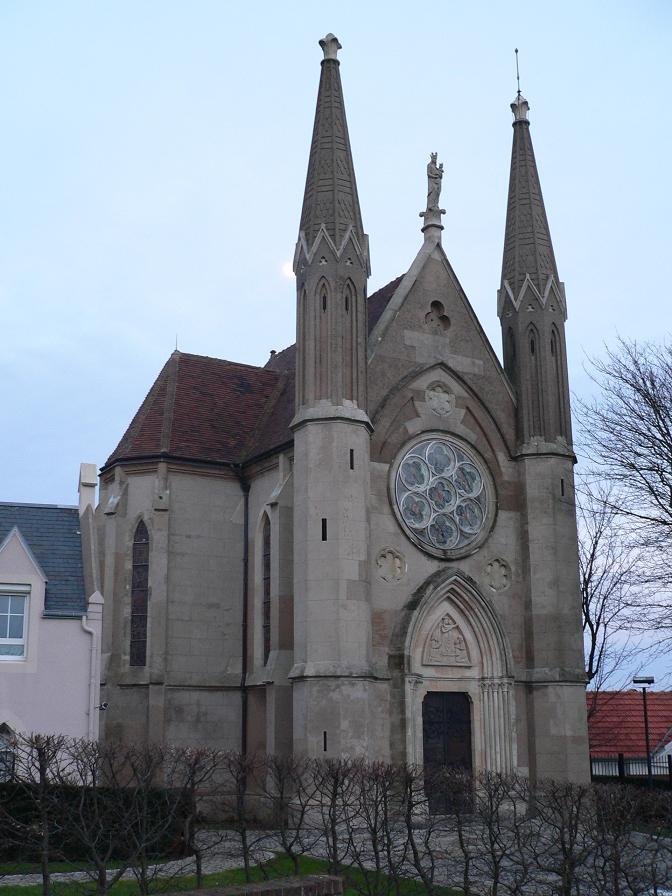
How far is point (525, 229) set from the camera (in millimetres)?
36750

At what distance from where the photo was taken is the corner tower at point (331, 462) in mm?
27812

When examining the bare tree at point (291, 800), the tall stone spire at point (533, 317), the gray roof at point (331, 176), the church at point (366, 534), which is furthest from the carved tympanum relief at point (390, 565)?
the gray roof at point (331, 176)

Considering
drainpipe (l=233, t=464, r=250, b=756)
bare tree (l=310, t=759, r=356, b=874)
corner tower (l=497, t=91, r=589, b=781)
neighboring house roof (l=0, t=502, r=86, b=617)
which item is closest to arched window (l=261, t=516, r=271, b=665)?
drainpipe (l=233, t=464, r=250, b=756)

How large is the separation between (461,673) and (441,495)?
5183mm

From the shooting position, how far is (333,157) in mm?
32531

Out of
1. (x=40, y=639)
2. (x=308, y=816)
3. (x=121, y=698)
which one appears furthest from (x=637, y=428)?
(x=121, y=698)

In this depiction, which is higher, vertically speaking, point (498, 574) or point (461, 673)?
point (498, 574)

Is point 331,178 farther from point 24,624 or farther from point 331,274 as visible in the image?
point 24,624

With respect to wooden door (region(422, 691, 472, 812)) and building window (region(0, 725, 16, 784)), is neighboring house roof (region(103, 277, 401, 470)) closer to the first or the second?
wooden door (region(422, 691, 472, 812))

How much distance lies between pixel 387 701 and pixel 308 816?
13.1 feet

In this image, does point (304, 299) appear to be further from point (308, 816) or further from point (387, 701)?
point (308, 816)

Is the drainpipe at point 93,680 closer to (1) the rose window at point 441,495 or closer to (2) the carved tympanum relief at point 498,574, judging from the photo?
(1) the rose window at point 441,495

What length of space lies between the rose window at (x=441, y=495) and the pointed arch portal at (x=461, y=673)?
1385 millimetres

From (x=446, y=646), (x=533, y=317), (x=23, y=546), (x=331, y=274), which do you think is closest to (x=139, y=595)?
(x=23, y=546)
